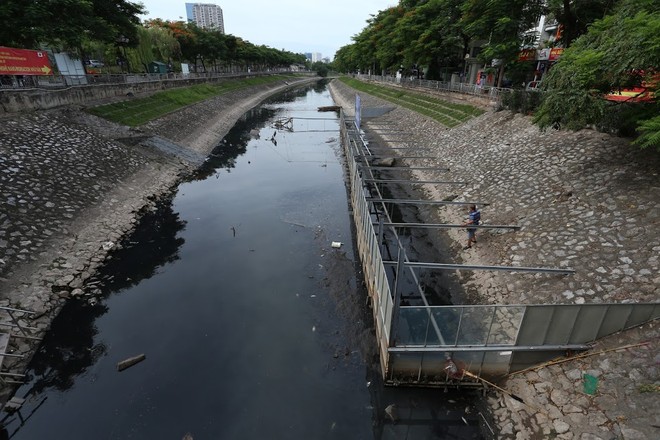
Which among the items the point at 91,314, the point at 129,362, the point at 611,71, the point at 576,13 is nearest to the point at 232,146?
the point at 91,314

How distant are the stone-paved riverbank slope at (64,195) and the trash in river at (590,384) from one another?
1591cm

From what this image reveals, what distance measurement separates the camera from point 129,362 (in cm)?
1143

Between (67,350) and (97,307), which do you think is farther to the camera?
(97,307)

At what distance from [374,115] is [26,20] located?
4079cm

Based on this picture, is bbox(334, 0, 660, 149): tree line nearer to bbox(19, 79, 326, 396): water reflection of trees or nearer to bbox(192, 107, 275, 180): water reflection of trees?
bbox(19, 79, 326, 396): water reflection of trees

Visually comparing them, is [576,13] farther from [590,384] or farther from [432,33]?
[432,33]

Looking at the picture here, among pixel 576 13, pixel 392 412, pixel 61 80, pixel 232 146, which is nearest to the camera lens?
pixel 392 412

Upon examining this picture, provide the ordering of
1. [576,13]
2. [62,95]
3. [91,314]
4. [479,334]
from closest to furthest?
[479,334], [91,314], [576,13], [62,95]

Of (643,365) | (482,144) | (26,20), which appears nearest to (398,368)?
(643,365)

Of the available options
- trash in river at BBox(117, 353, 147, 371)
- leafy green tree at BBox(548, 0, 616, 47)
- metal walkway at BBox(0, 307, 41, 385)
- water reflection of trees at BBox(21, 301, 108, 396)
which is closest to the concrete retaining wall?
metal walkway at BBox(0, 307, 41, 385)

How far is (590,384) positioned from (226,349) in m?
10.7

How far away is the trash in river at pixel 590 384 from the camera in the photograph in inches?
333

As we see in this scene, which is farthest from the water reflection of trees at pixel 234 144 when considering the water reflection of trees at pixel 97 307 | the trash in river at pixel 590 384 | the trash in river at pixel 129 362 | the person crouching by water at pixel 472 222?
the trash in river at pixel 590 384

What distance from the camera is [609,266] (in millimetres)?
11188
